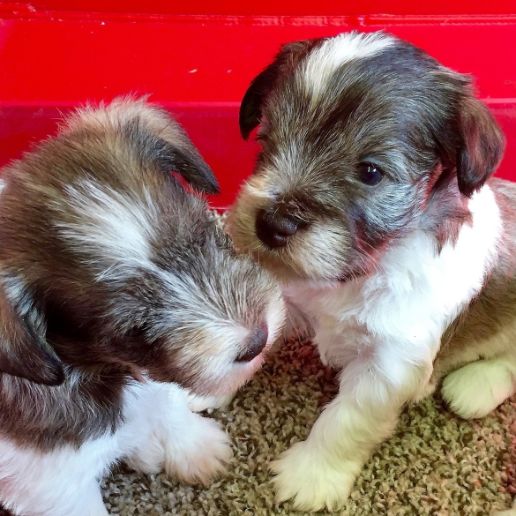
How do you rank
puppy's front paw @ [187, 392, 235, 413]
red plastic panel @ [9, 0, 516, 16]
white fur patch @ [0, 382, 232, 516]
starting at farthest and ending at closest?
1. red plastic panel @ [9, 0, 516, 16]
2. puppy's front paw @ [187, 392, 235, 413]
3. white fur patch @ [0, 382, 232, 516]

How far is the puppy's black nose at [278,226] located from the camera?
1.74 meters

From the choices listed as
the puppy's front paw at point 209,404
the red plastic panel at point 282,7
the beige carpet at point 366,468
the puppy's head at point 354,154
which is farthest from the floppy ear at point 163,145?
the red plastic panel at point 282,7

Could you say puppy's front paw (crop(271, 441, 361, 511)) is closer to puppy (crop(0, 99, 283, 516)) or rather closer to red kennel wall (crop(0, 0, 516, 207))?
puppy (crop(0, 99, 283, 516))

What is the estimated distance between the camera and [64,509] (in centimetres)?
205

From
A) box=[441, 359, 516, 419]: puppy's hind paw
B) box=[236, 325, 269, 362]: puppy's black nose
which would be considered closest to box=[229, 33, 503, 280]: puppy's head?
box=[236, 325, 269, 362]: puppy's black nose

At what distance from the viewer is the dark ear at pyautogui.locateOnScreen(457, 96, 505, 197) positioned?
1771 millimetres

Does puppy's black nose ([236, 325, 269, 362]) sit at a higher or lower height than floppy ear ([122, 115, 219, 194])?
lower

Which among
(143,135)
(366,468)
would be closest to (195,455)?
(366,468)

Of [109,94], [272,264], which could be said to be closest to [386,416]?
[272,264]

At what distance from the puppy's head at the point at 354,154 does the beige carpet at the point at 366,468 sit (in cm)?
89

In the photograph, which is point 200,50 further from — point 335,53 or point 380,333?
point 380,333

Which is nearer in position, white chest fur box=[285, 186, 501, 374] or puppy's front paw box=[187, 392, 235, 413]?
white chest fur box=[285, 186, 501, 374]

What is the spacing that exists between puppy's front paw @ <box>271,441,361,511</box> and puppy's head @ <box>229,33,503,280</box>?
31.4 inches

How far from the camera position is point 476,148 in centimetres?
178
